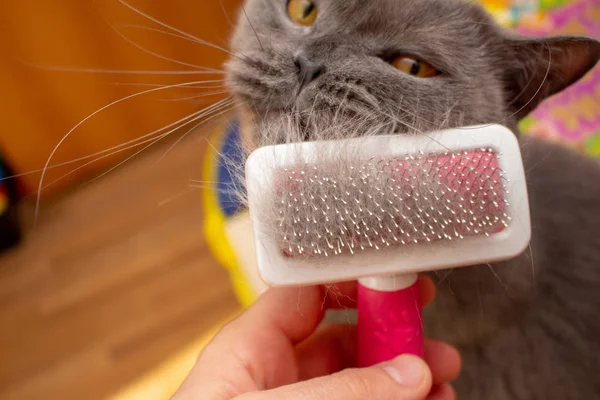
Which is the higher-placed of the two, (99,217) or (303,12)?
(303,12)

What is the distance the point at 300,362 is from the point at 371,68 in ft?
1.44

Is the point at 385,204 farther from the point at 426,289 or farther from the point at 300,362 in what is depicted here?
the point at 300,362

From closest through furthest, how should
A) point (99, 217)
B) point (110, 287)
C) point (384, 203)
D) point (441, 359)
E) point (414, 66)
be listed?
point (384, 203), point (414, 66), point (441, 359), point (110, 287), point (99, 217)

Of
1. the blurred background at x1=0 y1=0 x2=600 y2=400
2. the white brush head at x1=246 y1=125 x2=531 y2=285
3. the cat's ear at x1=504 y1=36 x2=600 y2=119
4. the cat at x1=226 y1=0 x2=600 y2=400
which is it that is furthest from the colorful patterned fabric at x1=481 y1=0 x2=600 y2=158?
the white brush head at x1=246 y1=125 x2=531 y2=285

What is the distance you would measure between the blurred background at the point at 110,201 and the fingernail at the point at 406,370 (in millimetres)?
668

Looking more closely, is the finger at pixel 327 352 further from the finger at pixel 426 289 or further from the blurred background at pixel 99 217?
the blurred background at pixel 99 217

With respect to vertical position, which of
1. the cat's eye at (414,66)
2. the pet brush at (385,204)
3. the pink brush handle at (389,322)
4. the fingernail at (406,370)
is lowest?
the fingernail at (406,370)

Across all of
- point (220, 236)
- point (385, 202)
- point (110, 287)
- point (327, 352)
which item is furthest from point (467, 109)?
point (110, 287)

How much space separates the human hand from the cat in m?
0.13

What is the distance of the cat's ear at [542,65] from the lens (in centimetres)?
60

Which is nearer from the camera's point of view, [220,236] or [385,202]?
[385,202]

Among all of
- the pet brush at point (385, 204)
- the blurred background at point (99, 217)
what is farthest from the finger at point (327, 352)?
the blurred background at point (99, 217)

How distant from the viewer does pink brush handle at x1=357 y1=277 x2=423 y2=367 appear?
0.55 m

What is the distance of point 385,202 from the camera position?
460mm
